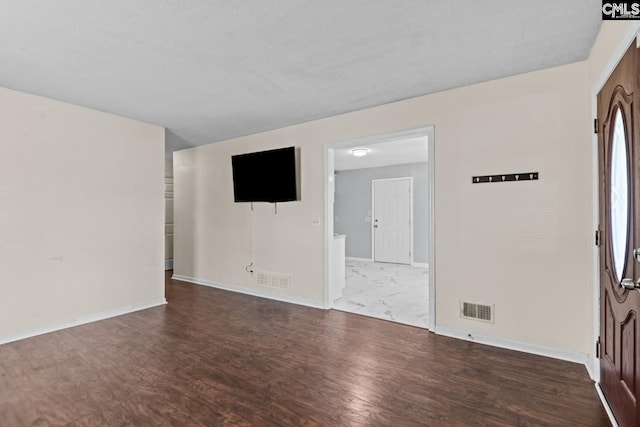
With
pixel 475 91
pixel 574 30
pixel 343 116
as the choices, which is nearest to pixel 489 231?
pixel 475 91

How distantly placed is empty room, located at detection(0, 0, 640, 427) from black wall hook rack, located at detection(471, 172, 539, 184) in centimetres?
2

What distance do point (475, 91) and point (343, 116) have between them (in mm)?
1519

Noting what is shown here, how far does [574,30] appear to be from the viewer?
84.0 inches

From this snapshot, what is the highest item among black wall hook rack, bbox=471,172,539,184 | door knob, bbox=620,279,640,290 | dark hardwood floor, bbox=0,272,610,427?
black wall hook rack, bbox=471,172,539,184

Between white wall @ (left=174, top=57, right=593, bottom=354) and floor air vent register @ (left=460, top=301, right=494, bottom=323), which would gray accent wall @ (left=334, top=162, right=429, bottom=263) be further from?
floor air vent register @ (left=460, top=301, right=494, bottom=323)

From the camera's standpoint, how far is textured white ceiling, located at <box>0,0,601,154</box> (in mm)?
1909

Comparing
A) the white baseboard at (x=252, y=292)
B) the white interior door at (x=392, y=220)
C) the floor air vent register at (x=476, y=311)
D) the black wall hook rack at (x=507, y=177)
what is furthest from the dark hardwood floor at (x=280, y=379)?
the white interior door at (x=392, y=220)

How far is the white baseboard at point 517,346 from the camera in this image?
2.61m

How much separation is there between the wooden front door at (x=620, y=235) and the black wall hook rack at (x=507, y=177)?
54 cm

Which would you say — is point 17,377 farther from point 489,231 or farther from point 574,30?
point 574,30

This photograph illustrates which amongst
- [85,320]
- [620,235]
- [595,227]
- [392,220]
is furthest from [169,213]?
[620,235]

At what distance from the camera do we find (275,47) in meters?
2.35

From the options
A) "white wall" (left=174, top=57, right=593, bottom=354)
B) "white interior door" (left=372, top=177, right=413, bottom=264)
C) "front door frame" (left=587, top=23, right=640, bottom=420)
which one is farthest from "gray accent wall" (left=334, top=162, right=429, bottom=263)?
"front door frame" (left=587, top=23, right=640, bottom=420)

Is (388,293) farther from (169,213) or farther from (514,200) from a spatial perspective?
(169,213)
